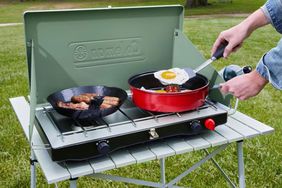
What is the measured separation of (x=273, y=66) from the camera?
5.33 feet

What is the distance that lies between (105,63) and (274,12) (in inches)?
34.8

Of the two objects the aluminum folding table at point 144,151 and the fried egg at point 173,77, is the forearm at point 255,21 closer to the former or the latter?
the fried egg at point 173,77

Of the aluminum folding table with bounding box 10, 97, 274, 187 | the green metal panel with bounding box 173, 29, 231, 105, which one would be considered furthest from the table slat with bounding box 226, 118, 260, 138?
the green metal panel with bounding box 173, 29, 231, 105

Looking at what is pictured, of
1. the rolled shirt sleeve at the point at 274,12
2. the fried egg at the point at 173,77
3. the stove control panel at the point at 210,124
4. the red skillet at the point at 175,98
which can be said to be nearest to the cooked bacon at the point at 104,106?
the red skillet at the point at 175,98

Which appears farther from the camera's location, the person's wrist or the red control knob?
the red control knob

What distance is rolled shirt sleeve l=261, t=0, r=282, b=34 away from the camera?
5.79 ft

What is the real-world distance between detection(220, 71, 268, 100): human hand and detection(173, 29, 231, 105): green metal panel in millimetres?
304

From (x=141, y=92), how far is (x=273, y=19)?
2.12ft

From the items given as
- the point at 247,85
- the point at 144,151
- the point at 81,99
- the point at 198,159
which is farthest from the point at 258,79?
the point at 198,159

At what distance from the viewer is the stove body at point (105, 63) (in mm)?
1703

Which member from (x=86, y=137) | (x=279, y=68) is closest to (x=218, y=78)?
(x=279, y=68)

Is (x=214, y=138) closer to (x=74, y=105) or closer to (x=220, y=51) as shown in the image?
(x=220, y=51)

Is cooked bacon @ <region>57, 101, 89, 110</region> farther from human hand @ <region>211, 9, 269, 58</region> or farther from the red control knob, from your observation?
human hand @ <region>211, 9, 269, 58</region>

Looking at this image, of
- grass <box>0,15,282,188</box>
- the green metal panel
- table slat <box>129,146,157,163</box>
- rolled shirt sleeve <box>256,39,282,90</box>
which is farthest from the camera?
grass <box>0,15,282,188</box>
